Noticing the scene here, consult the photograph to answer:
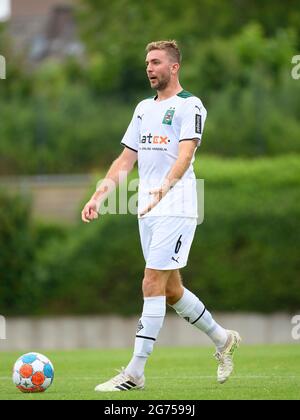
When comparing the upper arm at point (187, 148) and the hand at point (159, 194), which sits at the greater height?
the upper arm at point (187, 148)

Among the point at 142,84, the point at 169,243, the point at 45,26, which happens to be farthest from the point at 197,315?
the point at 45,26

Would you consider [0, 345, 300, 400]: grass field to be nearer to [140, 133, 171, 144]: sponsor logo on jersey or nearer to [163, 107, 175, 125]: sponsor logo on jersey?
[140, 133, 171, 144]: sponsor logo on jersey

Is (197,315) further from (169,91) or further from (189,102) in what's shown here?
(169,91)

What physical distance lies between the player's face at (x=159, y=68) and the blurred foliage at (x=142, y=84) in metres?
24.5

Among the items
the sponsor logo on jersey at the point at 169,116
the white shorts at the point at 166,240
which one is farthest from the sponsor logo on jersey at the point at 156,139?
the white shorts at the point at 166,240

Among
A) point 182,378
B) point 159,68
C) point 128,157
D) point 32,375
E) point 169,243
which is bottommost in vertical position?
point 182,378

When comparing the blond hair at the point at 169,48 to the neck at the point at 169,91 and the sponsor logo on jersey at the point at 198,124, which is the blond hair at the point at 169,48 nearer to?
the neck at the point at 169,91

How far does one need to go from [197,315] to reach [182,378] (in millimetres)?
962

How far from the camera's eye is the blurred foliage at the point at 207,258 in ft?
101

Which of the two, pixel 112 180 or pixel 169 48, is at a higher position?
pixel 169 48

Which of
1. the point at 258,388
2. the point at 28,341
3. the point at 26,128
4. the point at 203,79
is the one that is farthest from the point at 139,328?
the point at 203,79

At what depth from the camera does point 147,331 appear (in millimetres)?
9781

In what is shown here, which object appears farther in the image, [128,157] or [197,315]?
[128,157]
